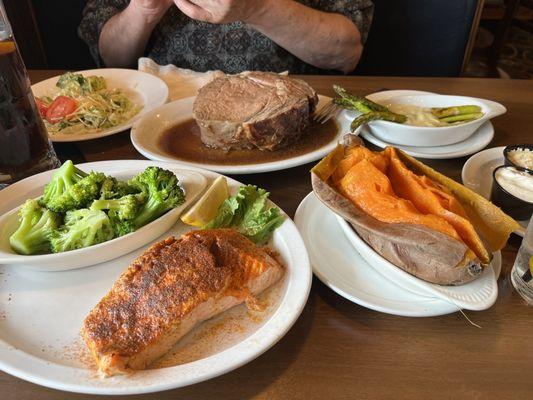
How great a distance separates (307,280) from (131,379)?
0.47 metres

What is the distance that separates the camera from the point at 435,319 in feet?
3.63

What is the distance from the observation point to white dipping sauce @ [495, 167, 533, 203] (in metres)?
1.36

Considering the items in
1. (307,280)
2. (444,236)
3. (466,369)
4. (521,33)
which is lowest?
(521,33)

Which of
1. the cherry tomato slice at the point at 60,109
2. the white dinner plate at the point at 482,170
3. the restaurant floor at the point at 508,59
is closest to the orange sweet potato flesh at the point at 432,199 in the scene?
the white dinner plate at the point at 482,170

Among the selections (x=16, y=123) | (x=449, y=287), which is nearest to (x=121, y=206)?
(x=16, y=123)

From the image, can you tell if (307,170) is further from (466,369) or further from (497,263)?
(466,369)

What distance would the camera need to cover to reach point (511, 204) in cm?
137

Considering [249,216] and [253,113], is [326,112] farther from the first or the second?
[249,216]

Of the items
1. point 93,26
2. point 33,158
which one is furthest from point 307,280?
point 93,26

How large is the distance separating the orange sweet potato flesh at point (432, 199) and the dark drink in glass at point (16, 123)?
1.29m

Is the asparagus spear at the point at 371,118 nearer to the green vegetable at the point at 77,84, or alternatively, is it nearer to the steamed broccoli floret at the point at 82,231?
the steamed broccoli floret at the point at 82,231

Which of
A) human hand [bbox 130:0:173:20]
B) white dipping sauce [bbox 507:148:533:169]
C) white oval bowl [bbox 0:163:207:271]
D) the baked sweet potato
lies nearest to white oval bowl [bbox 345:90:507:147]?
white dipping sauce [bbox 507:148:533:169]

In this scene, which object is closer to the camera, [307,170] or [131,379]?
[131,379]

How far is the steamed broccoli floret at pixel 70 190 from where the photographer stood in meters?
1.30
